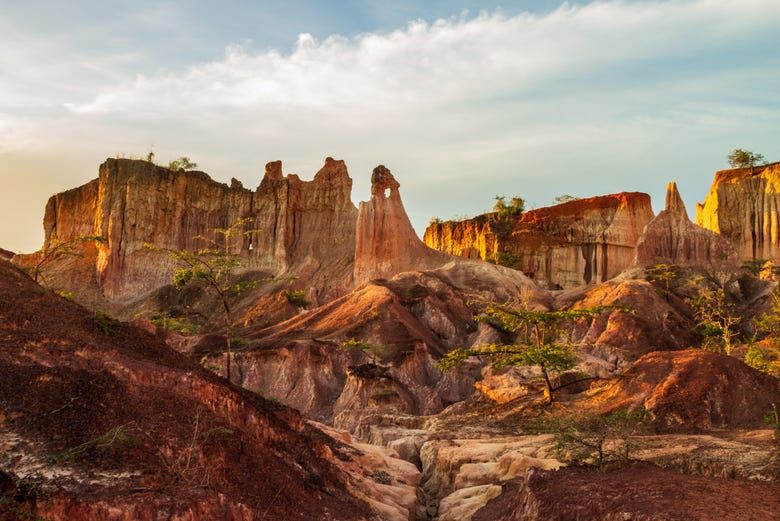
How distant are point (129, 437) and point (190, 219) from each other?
77.3m

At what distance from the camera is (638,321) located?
5178cm

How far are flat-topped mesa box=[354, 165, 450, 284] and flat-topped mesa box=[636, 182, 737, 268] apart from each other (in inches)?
691

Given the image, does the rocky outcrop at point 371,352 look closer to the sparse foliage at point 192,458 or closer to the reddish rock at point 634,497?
the reddish rock at point 634,497

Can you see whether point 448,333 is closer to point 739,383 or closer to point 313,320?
point 313,320

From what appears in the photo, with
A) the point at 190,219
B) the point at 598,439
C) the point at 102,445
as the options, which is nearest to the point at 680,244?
the point at 190,219

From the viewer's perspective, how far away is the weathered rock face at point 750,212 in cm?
8950

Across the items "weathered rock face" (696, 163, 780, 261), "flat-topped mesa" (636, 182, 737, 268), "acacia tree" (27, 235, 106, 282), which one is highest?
"weathered rock face" (696, 163, 780, 261)

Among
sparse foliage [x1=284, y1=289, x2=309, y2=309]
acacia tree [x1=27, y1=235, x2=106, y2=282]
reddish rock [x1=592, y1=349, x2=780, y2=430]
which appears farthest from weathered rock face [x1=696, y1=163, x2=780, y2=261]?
acacia tree [x1=27, y1=235, x2=106, y2=282]

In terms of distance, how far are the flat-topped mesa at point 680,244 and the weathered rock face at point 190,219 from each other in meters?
27.1

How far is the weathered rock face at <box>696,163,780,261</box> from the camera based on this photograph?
294 ft

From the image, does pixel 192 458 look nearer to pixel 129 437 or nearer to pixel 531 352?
pixel 129 437

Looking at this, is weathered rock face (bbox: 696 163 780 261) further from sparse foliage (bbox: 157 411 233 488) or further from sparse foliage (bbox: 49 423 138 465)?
sparse foliage (bbox: 49 423 138 465)

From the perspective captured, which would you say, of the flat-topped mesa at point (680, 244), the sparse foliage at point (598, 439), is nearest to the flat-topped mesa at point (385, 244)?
the flat-topped mesa at point (680, 244)

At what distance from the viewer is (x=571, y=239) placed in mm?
88062
